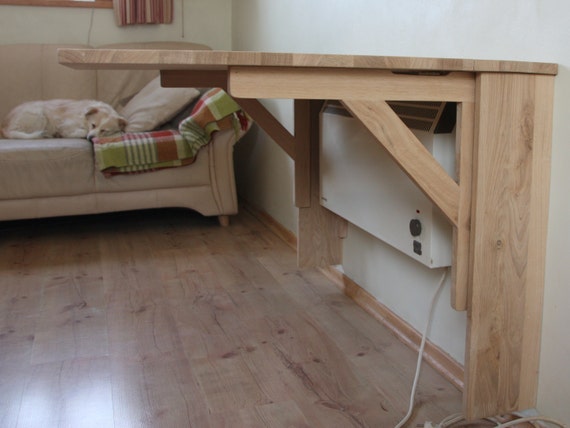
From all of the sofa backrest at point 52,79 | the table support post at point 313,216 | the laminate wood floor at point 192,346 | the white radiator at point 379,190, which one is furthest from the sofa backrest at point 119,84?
the white radiator at point 379,190

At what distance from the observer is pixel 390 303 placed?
1918mm

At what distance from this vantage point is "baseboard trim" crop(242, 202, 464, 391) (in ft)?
5.21

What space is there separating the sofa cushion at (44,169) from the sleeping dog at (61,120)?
20cm

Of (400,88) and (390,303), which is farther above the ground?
(400,88)

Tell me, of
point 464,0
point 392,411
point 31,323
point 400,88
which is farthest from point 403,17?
point 31,323

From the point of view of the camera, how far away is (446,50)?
61.1 inches

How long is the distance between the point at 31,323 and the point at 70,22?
2108 mm

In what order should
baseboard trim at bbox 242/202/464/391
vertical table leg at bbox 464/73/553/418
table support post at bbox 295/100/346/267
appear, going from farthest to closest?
table support post at bbox 295/100/346/267 → baseboard trim at bbox 242/202/464/391 → vertical table leg at bbox 464/73/553/418

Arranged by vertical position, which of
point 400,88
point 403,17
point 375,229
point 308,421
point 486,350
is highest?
point 403,17

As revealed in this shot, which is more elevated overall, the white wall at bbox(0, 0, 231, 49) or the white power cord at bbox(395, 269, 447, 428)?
the white wall at bbox(0, 0, 231, 49)

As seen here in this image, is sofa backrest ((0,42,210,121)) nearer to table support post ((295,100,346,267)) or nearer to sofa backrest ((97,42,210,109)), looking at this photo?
sofa backrest ((97,42,210,109))

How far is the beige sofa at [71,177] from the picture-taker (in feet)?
9.11

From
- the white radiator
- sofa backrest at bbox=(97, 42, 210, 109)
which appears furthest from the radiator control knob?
sofa backrest at bbox=(97, 42, 210, 109)

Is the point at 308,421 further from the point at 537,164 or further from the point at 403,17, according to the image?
the point at 403,17
